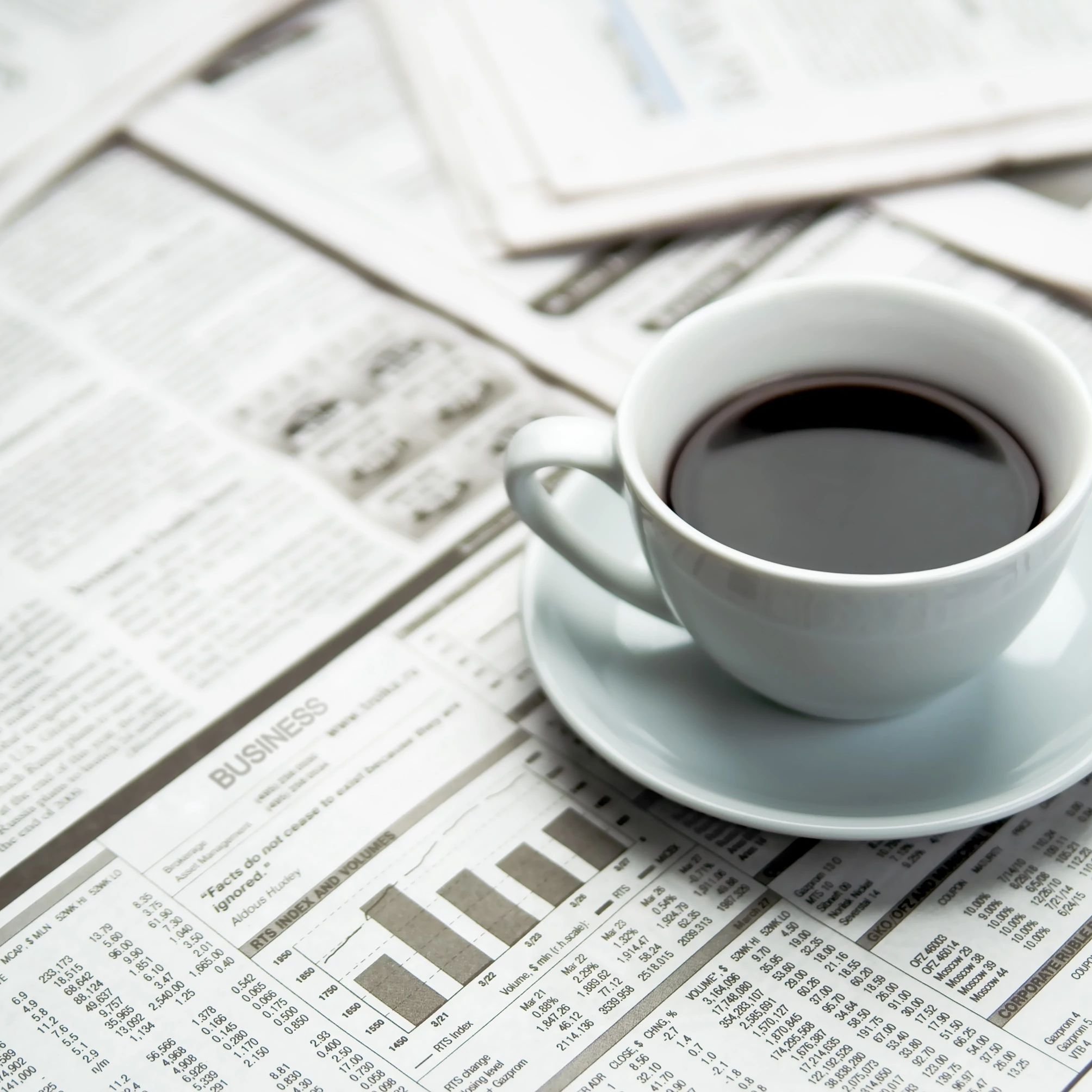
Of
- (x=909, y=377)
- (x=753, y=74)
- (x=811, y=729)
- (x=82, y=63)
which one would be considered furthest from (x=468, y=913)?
(x=82, y=63)

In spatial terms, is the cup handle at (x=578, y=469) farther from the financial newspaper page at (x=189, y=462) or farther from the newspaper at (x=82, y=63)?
the newspaper at (x=82, y=63)

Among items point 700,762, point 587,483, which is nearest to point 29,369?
point 587,483

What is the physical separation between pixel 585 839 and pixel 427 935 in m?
0.07

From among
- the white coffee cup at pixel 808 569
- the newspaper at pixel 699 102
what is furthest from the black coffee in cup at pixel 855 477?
the newspaper at pixel 699 102

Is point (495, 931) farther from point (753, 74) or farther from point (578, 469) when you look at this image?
point (753, 74)

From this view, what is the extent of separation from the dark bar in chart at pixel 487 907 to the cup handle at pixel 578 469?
125mm

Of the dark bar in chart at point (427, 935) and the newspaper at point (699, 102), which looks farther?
the newspaper at point (699, 102)

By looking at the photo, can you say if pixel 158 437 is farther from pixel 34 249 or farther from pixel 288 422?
pixel 34 249

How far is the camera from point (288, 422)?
66cm

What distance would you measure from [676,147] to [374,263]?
0.63 ft

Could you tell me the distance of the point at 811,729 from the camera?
473mm

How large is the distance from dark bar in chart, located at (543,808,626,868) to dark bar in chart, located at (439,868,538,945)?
0.10 feet

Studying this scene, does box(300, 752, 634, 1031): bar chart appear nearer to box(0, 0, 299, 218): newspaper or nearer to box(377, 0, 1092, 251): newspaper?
box(377, 0, 1092, 251): newspaper

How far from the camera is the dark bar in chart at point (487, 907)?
18.1 inches
